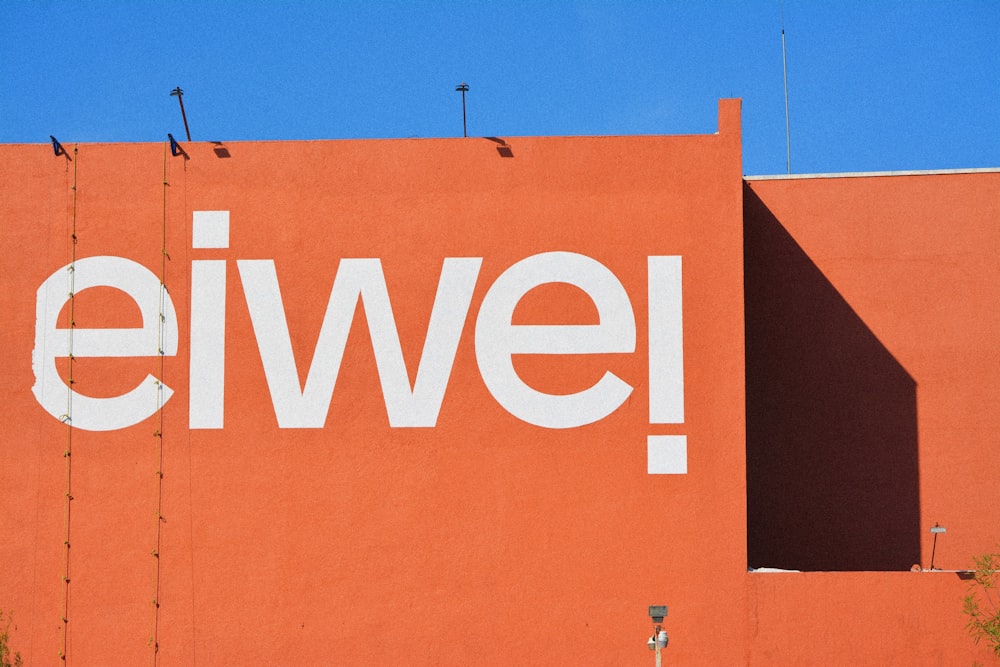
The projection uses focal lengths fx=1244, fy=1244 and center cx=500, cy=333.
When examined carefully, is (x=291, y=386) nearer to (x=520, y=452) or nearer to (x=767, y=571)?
(x=520, y=452)

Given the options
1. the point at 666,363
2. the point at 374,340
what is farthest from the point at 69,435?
the point at 666,363

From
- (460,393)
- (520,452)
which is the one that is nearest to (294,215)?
(460,393)

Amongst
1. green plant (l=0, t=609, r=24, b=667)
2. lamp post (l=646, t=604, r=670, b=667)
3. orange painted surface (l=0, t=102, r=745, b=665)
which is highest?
orange painted surface (l=0, t=102, r=745, b=665)

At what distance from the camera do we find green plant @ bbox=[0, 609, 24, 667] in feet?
54.1

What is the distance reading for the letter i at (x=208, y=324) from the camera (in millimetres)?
17422

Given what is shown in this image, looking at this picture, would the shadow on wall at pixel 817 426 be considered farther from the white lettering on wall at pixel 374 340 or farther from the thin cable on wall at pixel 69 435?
the thin cable on wall at pixel 69 435

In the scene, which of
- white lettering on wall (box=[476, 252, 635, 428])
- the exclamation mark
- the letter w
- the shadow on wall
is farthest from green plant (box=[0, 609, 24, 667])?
the shadow on wall

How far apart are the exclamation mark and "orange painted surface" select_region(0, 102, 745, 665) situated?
130 mm

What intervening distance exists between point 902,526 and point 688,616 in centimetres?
436

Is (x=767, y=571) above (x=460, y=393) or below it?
below

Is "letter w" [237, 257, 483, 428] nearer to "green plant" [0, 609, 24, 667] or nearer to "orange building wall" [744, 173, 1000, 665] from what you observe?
"green plant" [0, 609, 24, 667]

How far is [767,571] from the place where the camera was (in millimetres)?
16859

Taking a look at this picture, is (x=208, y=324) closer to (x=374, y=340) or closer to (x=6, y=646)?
(x=374, y=340)

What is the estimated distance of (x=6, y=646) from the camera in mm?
16906
